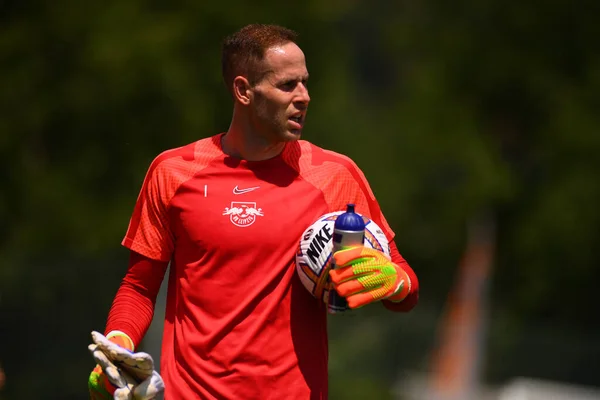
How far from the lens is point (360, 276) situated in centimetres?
435

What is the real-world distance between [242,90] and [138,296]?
94 centimetres

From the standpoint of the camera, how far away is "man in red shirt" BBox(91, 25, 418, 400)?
4676mm

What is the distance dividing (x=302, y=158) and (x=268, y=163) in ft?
0.51

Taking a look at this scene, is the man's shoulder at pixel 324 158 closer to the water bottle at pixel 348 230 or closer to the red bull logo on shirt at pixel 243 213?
the red bull logo on shirt at pixel 243 213

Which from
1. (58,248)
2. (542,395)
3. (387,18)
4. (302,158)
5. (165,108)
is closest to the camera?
(302,158)

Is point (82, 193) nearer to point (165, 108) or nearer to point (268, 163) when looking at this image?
point (165, 108)

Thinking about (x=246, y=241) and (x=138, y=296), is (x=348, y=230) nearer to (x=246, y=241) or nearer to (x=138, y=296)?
(x=246, y=241)

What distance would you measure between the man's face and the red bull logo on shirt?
30 cm

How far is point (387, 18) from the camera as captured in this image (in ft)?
104

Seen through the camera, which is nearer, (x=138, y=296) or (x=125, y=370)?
(x=125, y=370)

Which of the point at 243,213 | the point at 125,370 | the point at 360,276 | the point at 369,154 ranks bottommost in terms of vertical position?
the point at 369,154

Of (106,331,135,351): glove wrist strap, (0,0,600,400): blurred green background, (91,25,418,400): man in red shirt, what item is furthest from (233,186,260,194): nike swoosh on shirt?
(0,0,600,400): blurred green background

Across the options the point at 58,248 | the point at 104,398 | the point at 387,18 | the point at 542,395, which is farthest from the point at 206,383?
the point at 387,18

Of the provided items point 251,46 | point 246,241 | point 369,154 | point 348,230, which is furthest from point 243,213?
point 369,154
